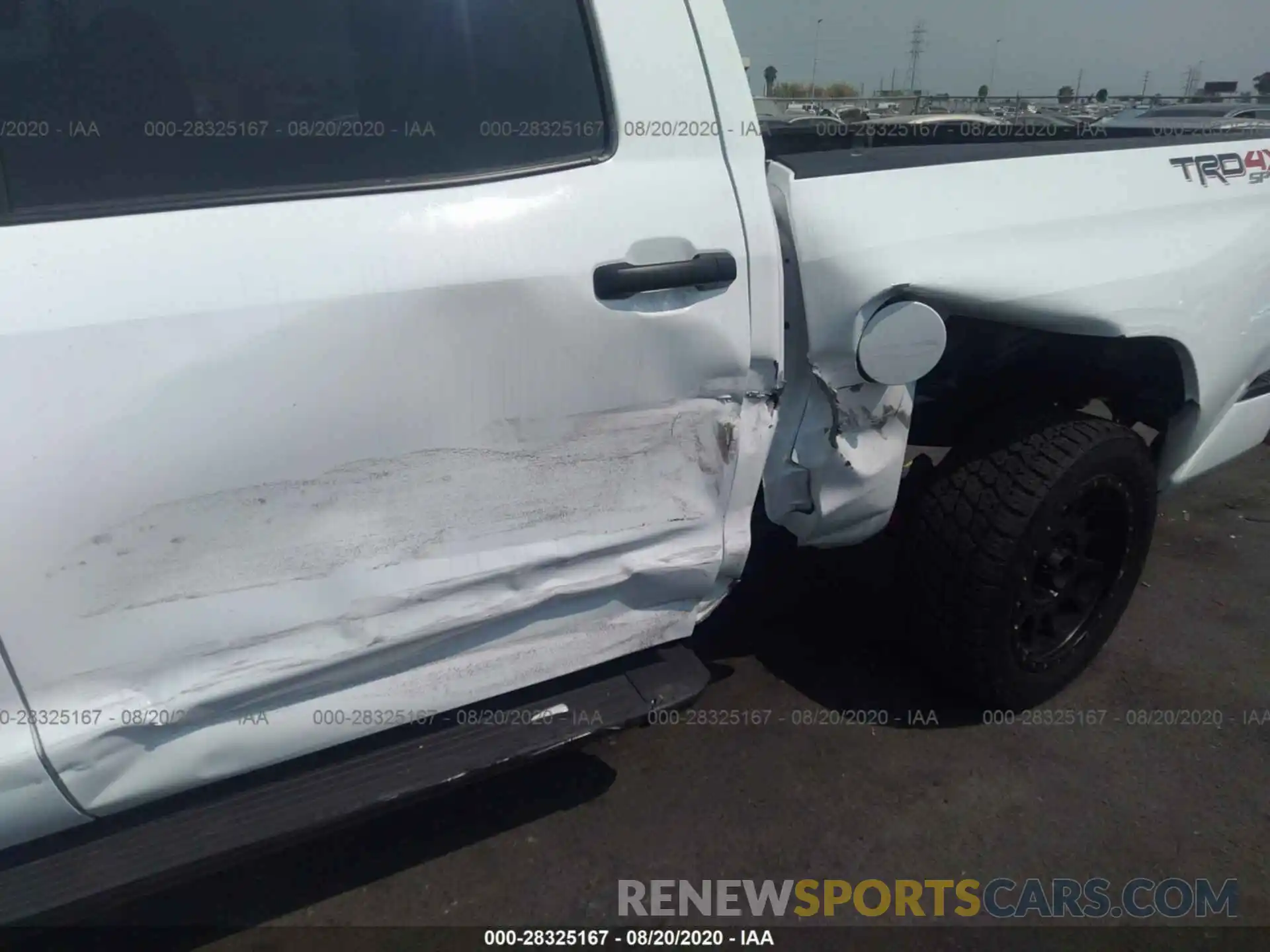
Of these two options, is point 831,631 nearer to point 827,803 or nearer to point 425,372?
point 827,803

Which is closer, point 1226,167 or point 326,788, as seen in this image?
point 326,788

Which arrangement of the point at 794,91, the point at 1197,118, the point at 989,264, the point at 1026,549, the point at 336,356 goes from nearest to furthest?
the point at 336,356 → the point at 989,264 → the point at 1026,549 → the point at 1197,118 → the point at 794,91

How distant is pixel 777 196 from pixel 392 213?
2.78ft

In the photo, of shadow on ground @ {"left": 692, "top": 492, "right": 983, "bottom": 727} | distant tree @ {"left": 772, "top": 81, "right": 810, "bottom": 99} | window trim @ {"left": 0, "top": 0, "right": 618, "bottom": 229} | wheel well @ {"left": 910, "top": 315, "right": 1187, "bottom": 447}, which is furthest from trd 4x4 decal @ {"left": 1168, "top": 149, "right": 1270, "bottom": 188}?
distant tree @ {"left": 772, "top": 81, "right": 810, "bottom": 99}

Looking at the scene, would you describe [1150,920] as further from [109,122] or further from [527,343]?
[109,122]

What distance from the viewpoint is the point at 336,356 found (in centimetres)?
161

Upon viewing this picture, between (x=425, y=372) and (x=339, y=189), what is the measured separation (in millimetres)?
338

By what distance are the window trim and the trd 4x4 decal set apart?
1.63m

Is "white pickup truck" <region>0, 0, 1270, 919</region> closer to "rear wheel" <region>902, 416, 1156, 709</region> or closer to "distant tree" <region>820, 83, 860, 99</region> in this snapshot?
"rear wheel" <region>902, 416, 1156, 709</region>

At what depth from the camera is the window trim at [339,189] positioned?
4.81ft

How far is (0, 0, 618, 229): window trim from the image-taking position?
1466 millimetres

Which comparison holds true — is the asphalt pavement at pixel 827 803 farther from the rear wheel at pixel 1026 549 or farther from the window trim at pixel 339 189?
the window trim at pixel 339 189

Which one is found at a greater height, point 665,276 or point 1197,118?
point 1197,118

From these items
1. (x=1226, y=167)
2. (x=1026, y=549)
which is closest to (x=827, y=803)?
A: (x=1026, y=549)
